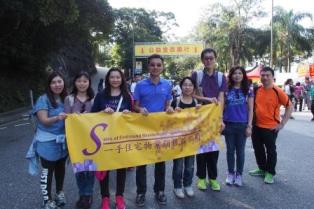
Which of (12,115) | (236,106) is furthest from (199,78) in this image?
(12,115)

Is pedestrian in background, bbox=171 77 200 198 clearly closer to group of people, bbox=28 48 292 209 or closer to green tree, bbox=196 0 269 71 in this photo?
group of people, bbox=28 48 292 209

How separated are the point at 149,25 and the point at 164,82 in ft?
216

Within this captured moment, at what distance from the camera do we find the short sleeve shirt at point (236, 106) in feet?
19.9

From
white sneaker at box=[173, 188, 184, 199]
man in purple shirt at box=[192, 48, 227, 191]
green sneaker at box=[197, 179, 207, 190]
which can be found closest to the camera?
white sneaker at box=[173, 188, 184, 199]

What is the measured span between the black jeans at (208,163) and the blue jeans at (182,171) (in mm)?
351

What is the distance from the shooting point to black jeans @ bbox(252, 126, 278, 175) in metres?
6.36

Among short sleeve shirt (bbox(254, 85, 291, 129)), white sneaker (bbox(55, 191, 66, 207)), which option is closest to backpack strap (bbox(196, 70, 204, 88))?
short sleeve shirt (bbox(254, 85, 291, 129))

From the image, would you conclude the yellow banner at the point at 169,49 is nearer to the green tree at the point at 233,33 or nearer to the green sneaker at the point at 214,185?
the green tree at the point at 233,33

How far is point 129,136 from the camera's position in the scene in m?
5.31

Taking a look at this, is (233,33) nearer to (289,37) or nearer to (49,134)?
(289,37)

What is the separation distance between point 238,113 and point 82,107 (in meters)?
2.25

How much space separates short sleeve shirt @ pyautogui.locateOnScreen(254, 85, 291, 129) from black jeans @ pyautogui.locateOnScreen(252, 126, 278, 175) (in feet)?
0.36

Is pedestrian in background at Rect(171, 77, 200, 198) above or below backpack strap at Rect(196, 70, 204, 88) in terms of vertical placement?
below

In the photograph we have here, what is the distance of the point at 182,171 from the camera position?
571 cm
